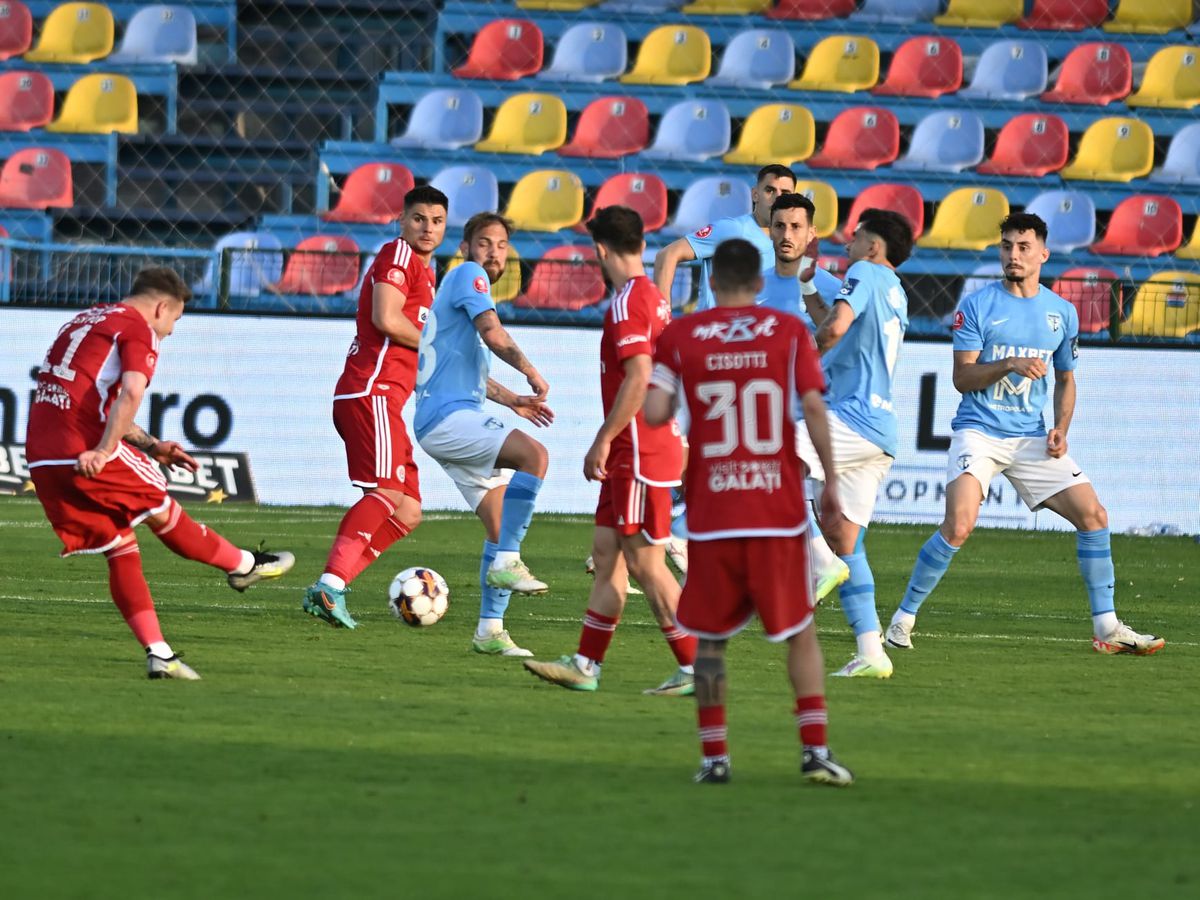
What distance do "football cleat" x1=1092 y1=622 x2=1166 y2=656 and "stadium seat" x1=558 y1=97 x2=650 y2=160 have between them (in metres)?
12.5

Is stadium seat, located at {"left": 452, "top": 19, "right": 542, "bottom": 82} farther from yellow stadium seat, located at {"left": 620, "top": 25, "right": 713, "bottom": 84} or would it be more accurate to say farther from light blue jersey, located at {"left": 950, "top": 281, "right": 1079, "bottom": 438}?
light blue jersey, located at {"left": 950, "top": 281, "right": 1079, "bottom": 438}

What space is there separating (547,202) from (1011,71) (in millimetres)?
5531

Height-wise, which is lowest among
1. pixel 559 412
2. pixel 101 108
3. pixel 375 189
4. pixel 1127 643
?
pixel 1127 643

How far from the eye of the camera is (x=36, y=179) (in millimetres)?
20938

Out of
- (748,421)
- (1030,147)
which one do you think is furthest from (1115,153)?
(748,421)

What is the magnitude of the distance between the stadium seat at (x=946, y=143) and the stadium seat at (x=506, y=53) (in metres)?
4.28

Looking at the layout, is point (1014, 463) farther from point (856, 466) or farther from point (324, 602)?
point (324, 602)

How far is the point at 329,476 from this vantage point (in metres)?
17.6

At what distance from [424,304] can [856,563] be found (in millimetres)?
2605

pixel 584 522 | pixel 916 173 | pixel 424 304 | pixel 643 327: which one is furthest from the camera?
pixel 916 173

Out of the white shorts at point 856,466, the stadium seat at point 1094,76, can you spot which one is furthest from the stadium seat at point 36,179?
the white shorts at point 856,466

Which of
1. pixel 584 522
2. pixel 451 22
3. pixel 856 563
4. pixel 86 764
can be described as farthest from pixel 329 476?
pixel 86 764

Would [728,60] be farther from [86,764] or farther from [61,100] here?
[86,764]

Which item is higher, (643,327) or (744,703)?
(643,327)
